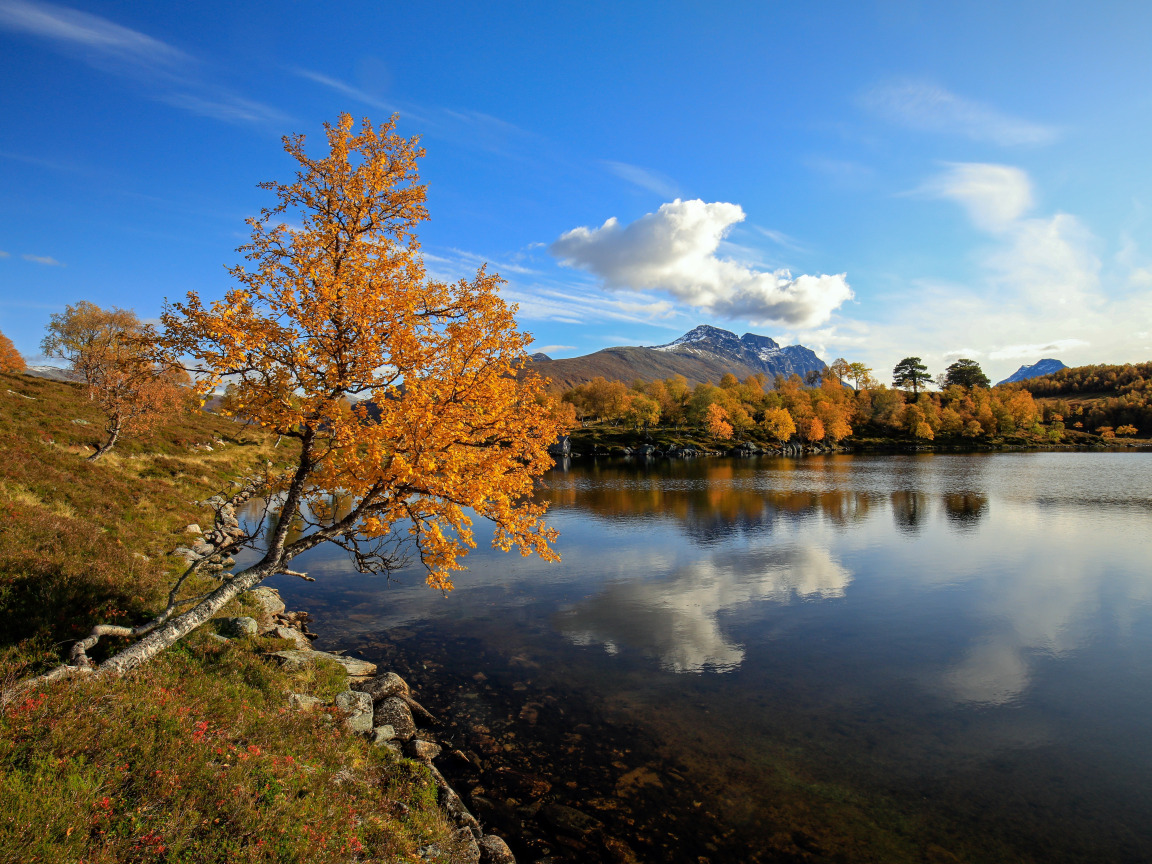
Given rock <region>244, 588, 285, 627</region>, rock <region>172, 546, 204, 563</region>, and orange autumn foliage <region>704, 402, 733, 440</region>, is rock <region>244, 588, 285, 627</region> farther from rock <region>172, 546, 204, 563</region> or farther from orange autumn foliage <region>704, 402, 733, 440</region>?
orange autumn foliage <region>704, 402, 733, 440</region>

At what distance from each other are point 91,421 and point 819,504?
74.7 metres

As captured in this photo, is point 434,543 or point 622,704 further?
point 622,704

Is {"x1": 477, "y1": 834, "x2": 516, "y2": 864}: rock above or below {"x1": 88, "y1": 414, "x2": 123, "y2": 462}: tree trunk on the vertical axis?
below

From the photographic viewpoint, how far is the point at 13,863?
21.1ft

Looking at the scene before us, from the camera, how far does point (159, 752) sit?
30.6 ft

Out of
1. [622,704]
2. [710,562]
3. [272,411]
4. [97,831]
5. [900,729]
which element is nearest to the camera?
[97,831]

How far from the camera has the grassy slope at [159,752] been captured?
302 inches

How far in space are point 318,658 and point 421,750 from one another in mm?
5929

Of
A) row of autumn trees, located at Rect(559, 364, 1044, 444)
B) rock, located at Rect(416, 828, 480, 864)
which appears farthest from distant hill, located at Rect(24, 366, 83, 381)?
row of autumn trees, located at Rect(559, 364, 1044, 444)

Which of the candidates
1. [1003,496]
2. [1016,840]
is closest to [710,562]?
[1016,840]

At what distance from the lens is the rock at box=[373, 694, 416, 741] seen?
607 inches

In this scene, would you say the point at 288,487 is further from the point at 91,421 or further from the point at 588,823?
the point at 91,421

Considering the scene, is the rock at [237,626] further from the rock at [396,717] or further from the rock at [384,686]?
the rock at [396,717]

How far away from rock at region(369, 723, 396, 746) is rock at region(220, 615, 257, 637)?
19.1 feet
